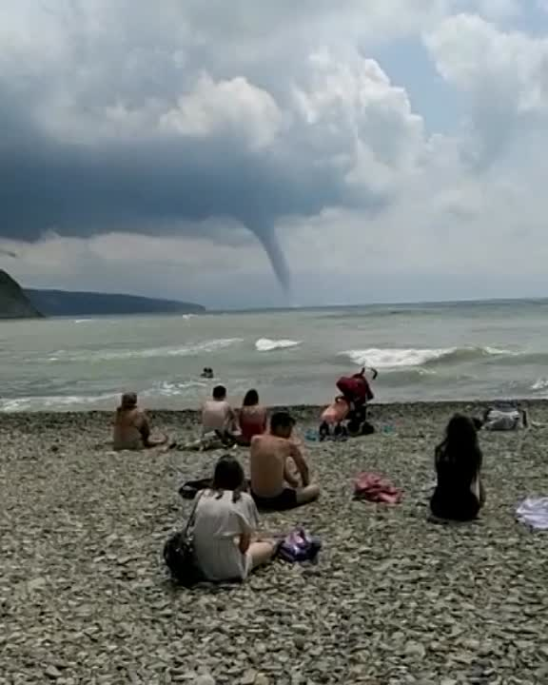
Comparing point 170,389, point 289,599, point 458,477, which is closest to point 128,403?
point 458,477

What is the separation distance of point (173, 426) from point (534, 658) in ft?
55.9

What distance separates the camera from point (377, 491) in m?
9.98

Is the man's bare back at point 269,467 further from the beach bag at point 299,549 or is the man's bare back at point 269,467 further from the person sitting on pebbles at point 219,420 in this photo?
the person sitting on pebbles at point 219,420

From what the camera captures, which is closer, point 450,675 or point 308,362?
point 450,675

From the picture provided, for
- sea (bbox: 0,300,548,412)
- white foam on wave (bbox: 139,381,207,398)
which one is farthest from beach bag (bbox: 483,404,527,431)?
white foam on wave (bbox: 139,381,207,398)

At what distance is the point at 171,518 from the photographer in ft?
30.6

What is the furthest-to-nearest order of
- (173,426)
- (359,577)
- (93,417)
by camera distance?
(93,417)
(173,426)
(359,577)

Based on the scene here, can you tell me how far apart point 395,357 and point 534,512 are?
33.8m

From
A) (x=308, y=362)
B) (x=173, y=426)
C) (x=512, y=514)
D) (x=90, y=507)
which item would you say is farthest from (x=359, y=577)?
(x=308, y=362)

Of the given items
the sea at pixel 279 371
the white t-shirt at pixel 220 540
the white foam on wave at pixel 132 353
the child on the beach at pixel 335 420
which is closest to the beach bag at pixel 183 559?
the white t-shirt at pixel 220 540

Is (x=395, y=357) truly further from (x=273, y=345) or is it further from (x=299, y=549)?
(x=299, y=549)

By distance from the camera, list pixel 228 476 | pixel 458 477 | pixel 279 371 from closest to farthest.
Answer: pixel 228 476, pixel 458 477, pixel 279 371

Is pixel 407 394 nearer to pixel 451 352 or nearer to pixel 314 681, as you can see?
pixel 451 352

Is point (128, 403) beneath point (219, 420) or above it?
above
